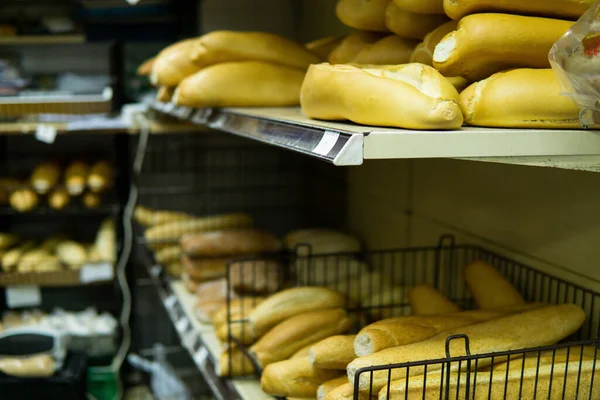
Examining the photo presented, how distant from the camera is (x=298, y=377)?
136 cm

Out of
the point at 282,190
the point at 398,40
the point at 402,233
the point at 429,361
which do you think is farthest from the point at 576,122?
the point at 282,190

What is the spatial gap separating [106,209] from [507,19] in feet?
7.55

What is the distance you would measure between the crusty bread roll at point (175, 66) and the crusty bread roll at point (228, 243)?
0.56 meters

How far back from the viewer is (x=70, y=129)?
2.83m

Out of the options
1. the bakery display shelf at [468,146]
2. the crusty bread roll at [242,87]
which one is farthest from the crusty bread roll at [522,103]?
the crusty bread roll at [242,87]

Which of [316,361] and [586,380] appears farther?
[316,361]

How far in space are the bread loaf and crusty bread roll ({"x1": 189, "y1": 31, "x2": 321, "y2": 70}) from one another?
27 centimetres

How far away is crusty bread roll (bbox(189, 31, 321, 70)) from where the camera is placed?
1.79 m

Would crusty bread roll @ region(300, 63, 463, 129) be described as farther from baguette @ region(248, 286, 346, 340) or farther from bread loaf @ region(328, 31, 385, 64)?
baguette @ region(248, 286, 346, 340)

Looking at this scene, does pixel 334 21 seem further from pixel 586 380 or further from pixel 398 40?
pixel 586 380

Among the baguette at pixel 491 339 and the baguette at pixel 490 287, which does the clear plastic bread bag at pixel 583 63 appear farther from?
the baguette at pixel 490 287

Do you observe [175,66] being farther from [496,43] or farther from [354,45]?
[496,43]

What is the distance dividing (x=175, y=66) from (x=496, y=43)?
1208mm

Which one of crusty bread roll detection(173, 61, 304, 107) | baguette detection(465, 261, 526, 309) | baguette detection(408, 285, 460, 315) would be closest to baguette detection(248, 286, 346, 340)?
baguette detection(408, 285, 460, 315)
